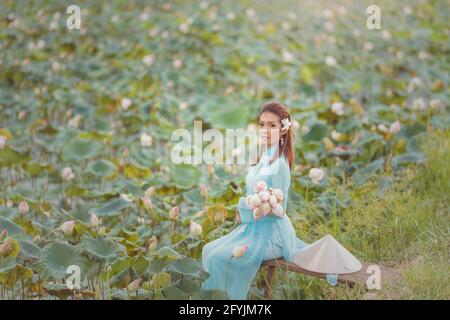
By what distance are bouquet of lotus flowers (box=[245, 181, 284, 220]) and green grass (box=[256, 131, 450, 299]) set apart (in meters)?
0.48

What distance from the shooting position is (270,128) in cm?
269

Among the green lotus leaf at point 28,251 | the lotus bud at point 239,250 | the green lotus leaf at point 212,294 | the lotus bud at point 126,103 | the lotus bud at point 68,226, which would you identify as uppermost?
the lotus bud at point 126,103

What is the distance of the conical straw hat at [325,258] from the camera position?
270 centimetres

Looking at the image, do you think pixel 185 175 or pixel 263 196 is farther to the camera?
pixel 185 175

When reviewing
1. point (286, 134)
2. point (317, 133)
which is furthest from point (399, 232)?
point (317, 133)

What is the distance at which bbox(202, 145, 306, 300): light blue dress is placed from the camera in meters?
2.67

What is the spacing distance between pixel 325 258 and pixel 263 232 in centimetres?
21

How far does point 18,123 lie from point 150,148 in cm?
89

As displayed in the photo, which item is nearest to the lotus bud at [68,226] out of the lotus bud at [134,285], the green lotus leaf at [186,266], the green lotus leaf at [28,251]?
the green lotus leaf at [28,251]

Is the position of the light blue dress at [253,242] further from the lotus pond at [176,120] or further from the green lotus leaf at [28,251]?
the green lotus leaf at [28,251]

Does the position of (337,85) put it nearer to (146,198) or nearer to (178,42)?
(178,42)

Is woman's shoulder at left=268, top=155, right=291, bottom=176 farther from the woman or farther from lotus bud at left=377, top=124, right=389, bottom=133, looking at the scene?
lotus bud at left=377, top=124, right=389, bottom=133

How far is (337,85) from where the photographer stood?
568cm

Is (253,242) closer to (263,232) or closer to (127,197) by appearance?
(263,232)
